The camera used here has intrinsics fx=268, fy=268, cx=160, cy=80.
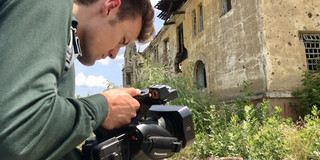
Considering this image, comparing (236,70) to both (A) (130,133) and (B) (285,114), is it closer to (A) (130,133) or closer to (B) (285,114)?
(B) (285,114)

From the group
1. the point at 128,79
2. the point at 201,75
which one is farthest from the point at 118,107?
the point at 128,79

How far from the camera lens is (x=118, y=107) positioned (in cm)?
96

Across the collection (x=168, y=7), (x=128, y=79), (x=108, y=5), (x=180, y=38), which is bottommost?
(x=108, y=5)

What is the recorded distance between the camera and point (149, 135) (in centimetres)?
120

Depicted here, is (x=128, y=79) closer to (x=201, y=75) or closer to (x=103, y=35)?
(x=201, y=75)

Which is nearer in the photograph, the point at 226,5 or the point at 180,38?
the point at 226,5

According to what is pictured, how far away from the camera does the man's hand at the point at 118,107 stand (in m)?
0.93

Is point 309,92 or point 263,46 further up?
point 263,46

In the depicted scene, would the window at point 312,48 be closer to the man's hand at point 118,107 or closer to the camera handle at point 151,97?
the camera handle at point 151,97

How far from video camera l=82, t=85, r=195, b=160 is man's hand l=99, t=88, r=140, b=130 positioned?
0.48ft

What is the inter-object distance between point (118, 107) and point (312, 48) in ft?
32.5

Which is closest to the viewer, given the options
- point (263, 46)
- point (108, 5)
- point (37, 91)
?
point (37, 91)

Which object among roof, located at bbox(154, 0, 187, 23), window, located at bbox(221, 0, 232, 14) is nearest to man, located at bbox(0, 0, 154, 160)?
window, located at bbox(221, 0, 232, 14)

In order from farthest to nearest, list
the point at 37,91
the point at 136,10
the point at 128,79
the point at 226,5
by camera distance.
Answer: the point at 128,79, the point at 226,5, the point at 136,10, the point at 37,91
